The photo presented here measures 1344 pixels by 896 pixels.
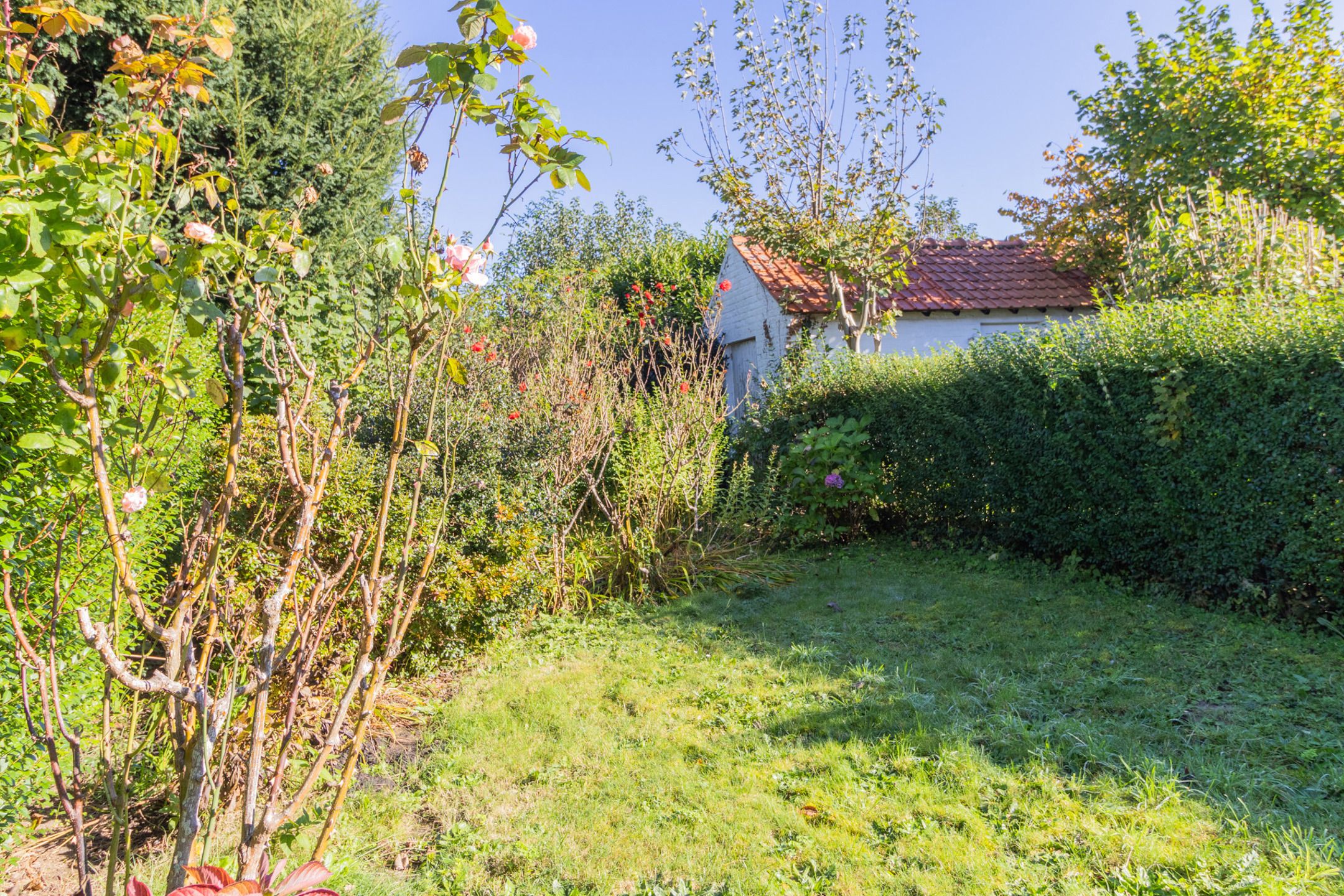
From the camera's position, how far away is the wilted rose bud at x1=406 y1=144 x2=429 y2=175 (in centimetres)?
189

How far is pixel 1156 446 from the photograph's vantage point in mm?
5617

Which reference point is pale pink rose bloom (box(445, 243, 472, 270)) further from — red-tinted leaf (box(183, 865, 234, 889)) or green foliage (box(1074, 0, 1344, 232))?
green foliage (box(1074, 0, 1344, 232))

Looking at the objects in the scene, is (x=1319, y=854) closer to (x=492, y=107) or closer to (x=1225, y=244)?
(x=492, y=107)

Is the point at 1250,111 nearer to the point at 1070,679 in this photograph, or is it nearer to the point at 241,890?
the point at 1070,679

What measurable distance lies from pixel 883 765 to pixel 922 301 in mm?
10622

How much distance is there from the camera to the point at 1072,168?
48.1 ft

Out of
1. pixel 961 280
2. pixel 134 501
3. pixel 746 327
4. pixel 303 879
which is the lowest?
pixel 303 879

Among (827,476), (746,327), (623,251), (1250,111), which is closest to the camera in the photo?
(827,476)

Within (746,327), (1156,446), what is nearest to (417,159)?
(1156,446)

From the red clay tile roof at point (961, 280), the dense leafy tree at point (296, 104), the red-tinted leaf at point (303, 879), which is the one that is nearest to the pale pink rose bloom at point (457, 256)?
the red-tinted leaf at point (303, 879)

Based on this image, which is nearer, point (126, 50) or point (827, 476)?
point (126, 50)

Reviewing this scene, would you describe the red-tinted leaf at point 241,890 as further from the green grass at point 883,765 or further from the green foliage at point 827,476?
the green foliage at point 827,476

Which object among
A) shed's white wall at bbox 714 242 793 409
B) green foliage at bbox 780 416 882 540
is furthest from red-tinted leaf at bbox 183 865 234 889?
shed's white wall at bbox 714 242 793 409

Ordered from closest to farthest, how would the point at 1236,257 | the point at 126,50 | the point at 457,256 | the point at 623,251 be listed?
1. the point at 126,50
2. the point at 457,256
3. the point at 1236,257
4. the point at 623,251
